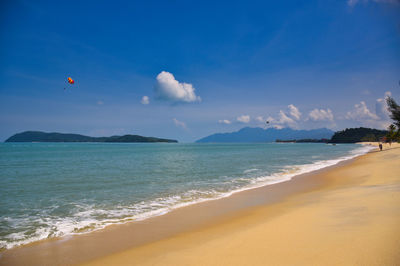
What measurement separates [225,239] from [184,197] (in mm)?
6569

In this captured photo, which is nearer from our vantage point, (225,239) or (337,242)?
(337,242)

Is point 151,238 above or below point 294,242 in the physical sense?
below

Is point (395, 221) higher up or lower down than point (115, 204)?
higher up

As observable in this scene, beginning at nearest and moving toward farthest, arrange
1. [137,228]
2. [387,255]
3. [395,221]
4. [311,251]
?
1. [387,255]
2. [311,251]
3. [395,221]
4. [137,228]

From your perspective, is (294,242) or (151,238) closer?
(294,242)

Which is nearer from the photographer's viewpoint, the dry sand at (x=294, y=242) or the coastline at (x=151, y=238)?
the dry sand at (x=294, y=242)

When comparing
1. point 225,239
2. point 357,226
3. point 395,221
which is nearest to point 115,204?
point 225,239

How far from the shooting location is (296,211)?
309 inches

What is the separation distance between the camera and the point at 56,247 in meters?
6.01

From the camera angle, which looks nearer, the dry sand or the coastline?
the dry sand

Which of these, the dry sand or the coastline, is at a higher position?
the dry sand

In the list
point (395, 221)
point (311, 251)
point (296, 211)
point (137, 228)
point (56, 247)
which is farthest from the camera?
point (296, 211)

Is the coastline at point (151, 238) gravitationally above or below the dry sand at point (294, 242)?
below

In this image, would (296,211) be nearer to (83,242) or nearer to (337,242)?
(337,242)
